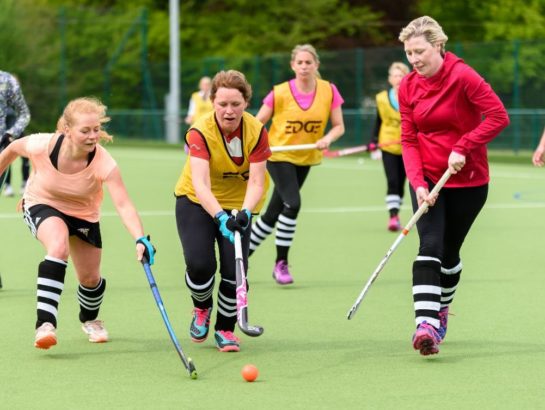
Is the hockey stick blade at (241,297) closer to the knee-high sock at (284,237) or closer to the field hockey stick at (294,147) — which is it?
the knee-high sock at (284,237)

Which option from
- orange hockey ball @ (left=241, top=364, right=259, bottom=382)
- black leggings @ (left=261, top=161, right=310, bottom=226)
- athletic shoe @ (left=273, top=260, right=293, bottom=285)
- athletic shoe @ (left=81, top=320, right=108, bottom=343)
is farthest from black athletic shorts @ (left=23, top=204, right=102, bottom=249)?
black leggings @ (left=261, top=161, right=310, bottom=226)

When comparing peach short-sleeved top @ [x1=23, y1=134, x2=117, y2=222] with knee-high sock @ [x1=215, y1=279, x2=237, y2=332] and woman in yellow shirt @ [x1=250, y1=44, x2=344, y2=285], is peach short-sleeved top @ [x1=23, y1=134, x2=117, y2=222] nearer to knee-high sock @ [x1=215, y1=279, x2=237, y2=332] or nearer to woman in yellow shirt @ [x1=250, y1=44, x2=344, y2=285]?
knee-high sock @ [x1=215, y1=279, x2=237, y2=332]

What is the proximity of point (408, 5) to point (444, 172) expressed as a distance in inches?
1446

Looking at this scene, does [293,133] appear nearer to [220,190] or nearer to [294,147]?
[294,147]

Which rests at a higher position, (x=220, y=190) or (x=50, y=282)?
(x=220, y=190)

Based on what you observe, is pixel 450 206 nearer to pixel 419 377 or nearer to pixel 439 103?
pixel 439 103

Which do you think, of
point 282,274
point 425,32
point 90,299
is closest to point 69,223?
point 90,299

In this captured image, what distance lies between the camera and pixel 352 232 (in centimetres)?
1342

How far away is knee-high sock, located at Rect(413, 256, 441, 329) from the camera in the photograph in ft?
22.0

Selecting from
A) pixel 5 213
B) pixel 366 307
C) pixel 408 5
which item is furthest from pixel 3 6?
pixel 366 307

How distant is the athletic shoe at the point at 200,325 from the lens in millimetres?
7191

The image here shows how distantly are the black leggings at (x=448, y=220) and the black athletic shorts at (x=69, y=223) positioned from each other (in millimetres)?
1729

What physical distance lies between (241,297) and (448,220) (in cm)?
121

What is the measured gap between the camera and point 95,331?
24.0 feet
